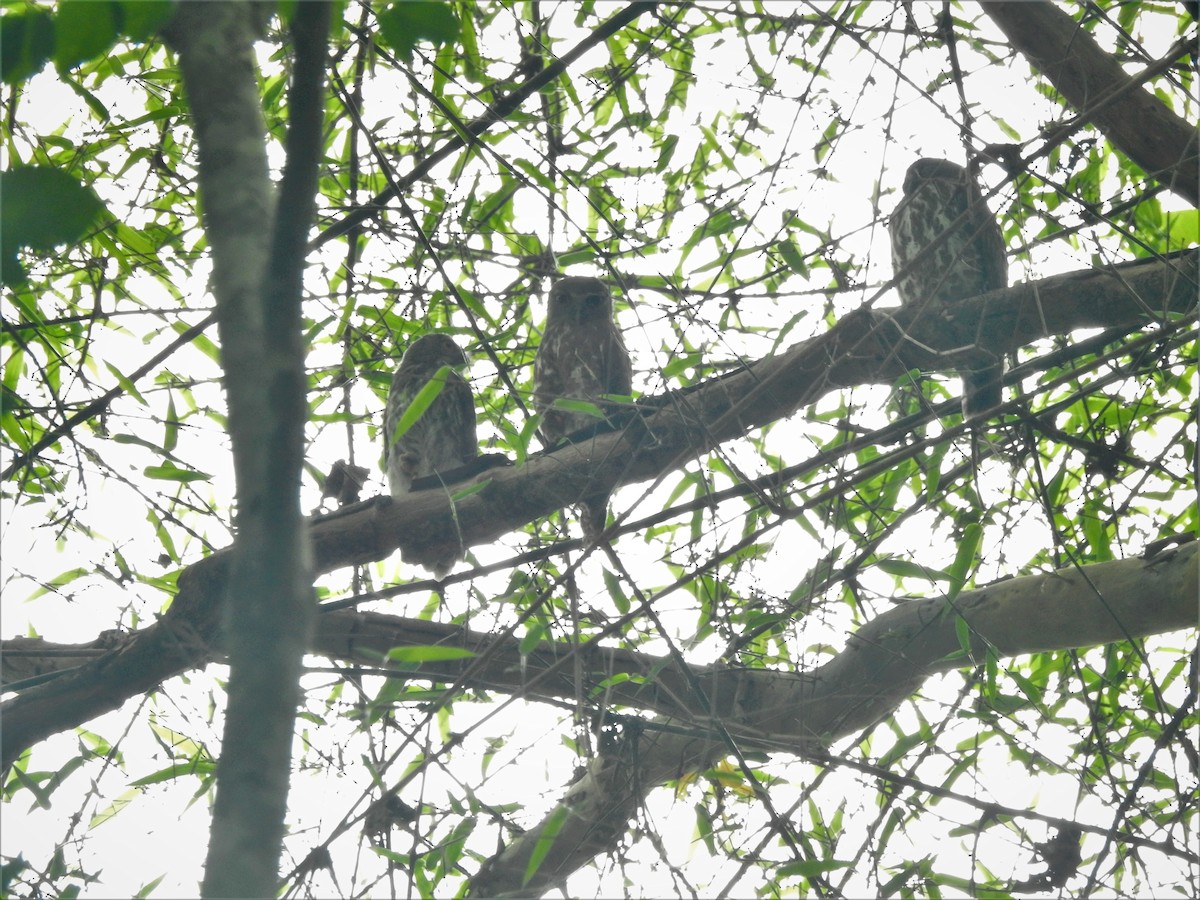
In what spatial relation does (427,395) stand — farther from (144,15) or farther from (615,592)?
(144,15)

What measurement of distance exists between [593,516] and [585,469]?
60 cm

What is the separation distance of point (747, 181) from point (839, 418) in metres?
0.70

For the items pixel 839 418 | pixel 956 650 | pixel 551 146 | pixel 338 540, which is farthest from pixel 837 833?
pixel 551 146

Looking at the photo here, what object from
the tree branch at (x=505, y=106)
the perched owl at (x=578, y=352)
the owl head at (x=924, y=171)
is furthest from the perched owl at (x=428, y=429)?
the owl head at (x=924, y=171)

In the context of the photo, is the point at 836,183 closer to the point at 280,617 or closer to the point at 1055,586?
the point at 1055,586

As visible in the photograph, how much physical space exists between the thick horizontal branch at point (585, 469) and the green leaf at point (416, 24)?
1.56 m

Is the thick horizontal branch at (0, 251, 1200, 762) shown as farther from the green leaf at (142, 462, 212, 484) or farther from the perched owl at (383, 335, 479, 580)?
the perched owl at (383, 335, 479, 580)

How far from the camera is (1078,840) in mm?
→ 2162

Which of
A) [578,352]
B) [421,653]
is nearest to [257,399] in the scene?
[421,653]

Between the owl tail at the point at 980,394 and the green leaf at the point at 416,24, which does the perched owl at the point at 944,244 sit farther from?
the green leaf at the point at 416,24

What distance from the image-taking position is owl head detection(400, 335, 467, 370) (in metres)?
4.22

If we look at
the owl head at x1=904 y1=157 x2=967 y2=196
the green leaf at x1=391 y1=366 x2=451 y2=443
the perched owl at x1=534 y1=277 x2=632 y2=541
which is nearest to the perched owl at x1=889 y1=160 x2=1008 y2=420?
the owl head at x1=904 y1=157 x2=967 y2=196

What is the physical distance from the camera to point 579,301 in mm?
4645

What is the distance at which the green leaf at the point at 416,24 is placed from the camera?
953mm
